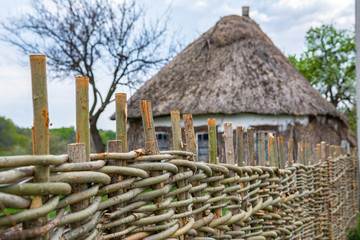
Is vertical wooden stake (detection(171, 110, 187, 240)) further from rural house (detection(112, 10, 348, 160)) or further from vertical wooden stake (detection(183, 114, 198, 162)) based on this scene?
rural house (detection(112, 10, 348, 160))

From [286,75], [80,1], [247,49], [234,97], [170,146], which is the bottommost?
[170,146]

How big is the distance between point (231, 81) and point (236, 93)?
0.65 meters

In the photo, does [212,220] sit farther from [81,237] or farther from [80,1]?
[80,1]

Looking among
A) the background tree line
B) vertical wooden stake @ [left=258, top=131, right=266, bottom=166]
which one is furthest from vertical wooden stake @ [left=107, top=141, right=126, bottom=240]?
the background tree line

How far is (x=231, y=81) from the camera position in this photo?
434 inches

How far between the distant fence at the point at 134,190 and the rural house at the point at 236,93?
7.82 m

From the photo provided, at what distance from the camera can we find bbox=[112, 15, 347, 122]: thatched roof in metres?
10.4

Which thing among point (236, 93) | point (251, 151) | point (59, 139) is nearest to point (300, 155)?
point (251, 151)

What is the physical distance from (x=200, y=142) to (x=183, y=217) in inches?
361

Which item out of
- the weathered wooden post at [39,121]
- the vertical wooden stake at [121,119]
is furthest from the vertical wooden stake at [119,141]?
the weathered wooden post at [39,121]

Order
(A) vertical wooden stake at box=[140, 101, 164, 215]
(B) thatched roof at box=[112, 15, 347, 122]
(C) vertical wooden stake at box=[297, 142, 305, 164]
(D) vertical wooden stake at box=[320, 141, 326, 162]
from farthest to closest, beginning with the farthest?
(B) thatched roof at box=[112, 15, 347, 122] → (D) vertical wooden stake at box=[320, 141, 326, 162] → (C) vertical wooden stake at box=[297, 142, 305, 164] → (A) vertical wooden stake at box=[140, 101, 164, 215]

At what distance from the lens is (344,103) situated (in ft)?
79.7

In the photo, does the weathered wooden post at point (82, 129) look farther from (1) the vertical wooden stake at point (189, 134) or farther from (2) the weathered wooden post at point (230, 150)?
(2) the weathered wooden post at point (230, 150)

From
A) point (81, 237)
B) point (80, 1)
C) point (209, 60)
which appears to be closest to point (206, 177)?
point (81, 237)
